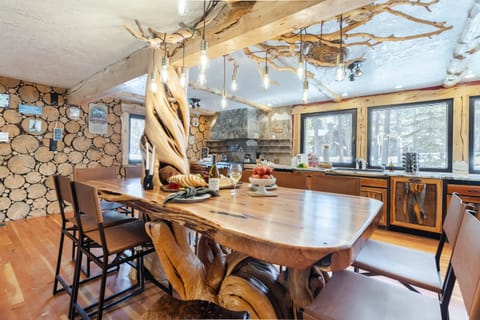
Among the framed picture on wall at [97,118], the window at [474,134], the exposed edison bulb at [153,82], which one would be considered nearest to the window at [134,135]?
the framed picture on wall at [97,118]

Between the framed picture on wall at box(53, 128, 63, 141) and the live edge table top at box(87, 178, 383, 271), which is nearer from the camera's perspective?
the live edge table top at box(87, 178, 383, 271)

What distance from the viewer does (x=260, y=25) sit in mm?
1596

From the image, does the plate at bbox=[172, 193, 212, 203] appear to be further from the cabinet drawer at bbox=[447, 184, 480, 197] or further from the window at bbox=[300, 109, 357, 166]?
the window at bbox=[300, 109, 357, 166]

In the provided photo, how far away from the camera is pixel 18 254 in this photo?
244cm

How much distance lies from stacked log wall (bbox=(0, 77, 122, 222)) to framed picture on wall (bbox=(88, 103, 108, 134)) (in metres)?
0.08

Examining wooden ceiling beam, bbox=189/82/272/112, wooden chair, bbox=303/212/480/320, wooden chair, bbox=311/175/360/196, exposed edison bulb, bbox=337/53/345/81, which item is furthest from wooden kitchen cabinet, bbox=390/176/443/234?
wooden ceiling beam, bbox=189/82/272/112

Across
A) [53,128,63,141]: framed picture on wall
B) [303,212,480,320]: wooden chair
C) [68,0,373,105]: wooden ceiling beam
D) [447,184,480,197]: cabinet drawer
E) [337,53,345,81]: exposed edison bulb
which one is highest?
[68,0,373,105]: wooden ceiling beam

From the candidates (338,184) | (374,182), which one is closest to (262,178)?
(338,184)

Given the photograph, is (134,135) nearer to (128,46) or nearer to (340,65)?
(128,46)

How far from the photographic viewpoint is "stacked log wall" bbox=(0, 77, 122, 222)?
357cm

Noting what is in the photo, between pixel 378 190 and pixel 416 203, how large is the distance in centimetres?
47

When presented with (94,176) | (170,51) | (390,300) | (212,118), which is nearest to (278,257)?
(390,300)

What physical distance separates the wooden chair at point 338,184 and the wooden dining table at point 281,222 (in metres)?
0.35

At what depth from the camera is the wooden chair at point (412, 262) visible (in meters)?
1.14
